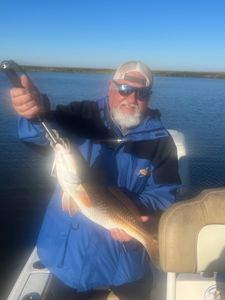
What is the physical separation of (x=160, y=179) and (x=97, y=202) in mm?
499

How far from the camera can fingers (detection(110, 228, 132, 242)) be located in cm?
281

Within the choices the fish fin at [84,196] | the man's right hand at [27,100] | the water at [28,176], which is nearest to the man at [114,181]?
the fish fin at [84,196]

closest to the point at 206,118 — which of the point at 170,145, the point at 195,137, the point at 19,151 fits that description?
the point at 195,137

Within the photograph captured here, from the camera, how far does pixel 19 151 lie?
14.1 metres

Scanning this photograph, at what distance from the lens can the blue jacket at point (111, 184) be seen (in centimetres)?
279

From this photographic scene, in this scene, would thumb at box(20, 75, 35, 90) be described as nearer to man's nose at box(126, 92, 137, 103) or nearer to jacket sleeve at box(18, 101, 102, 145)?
jacket sleeve at box(18, 101, 102, 145)

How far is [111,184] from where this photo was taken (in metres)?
2.85

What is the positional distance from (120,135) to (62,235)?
0.86 meters

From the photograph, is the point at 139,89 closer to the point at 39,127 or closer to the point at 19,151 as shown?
the point at 39,127

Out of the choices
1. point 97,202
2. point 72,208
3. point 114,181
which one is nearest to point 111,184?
point 114,181

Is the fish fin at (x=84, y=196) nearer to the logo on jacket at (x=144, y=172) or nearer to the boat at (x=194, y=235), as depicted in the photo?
the logo on jacket at (x=144, y=172)

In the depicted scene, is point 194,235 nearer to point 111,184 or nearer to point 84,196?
point 111,184

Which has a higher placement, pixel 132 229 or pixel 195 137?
pixel 132 229

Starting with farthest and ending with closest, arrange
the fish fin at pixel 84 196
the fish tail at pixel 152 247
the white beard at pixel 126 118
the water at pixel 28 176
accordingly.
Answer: the water at pixel 28 176 → the white beard at pixel 126 118 → the fish fin at pixel 84 196 → the fish tail at pixel 152 247
